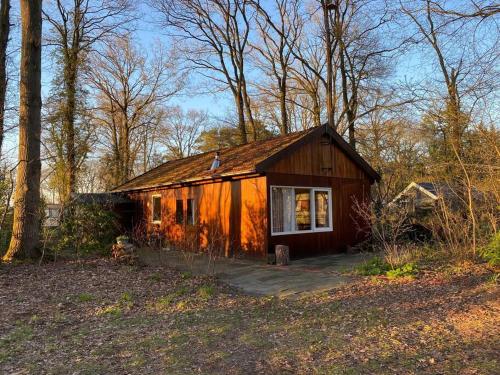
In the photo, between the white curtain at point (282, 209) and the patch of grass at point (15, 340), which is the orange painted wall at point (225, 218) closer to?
the white curtain at point (282, 209)

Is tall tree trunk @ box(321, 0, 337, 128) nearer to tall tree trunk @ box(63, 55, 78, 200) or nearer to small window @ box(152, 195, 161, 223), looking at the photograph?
small window @ box(152, 195, 161, 223)

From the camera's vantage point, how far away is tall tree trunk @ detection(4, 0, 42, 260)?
10977 mm

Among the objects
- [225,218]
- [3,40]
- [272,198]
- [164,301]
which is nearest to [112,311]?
[164,301]

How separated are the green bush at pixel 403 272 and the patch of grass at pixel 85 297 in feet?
18.3

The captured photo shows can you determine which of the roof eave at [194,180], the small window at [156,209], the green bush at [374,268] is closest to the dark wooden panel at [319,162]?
the roof eave at [194,180]

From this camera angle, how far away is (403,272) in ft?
27.7

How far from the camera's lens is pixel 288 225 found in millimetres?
12703

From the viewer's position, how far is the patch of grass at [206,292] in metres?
7.53

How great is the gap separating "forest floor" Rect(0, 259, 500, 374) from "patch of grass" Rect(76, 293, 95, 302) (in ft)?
0.08

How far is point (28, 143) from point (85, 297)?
5.52 meters

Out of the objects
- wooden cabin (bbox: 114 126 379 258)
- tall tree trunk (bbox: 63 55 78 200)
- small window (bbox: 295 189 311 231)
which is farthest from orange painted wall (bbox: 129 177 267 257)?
tall tree trunk (bbox: 63 55 78 200)

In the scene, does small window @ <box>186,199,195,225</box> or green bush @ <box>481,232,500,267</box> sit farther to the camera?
small window @ <box>186,199,195,225</box>

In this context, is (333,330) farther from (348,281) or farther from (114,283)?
(114,283)

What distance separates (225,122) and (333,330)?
27.8 metres
